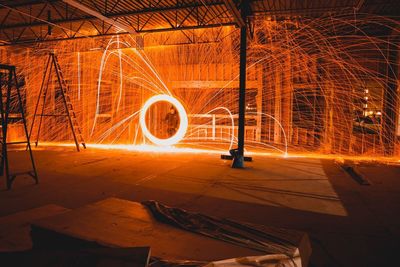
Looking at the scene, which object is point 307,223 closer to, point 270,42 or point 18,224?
point 18,224

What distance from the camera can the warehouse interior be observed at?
1940mm

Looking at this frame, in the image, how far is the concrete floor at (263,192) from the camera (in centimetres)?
310

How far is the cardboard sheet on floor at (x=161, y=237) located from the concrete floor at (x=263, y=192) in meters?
1.10

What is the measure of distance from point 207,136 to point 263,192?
7.03 metres

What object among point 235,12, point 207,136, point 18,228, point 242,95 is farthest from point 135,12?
point 18,228

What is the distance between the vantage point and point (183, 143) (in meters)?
11.0

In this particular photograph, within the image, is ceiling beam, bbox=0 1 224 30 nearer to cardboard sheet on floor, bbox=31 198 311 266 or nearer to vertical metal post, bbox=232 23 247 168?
vertical metal post, bbox=232 23 247 168

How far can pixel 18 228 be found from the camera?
296 cm

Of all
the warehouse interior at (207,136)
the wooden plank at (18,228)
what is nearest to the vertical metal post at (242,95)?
the warehouse interior at (207,136)

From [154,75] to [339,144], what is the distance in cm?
700

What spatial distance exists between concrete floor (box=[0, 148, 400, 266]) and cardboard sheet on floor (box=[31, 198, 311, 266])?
3.61ft

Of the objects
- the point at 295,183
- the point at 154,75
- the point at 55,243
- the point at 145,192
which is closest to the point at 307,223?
the point at 295,183

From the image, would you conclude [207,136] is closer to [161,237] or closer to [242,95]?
[242,95]

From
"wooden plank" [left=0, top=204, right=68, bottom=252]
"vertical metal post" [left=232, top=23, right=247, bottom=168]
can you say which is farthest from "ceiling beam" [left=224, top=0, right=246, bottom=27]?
"wooden plank" [left=0, top=204, right=68, bottom=252]
